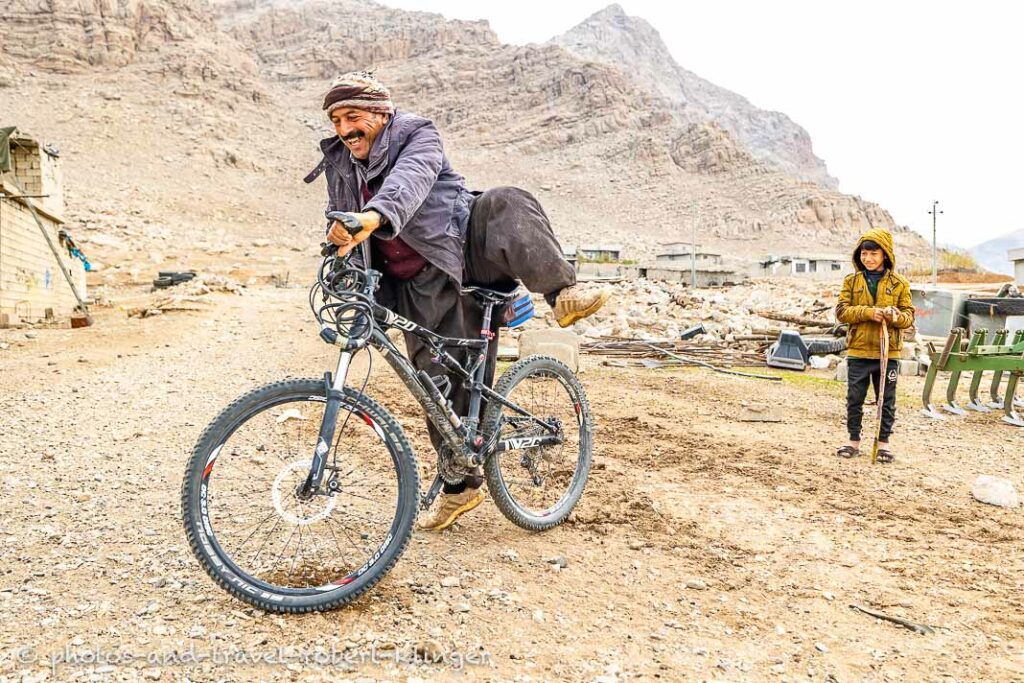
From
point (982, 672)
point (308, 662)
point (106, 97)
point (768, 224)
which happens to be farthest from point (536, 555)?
point (106, 97)

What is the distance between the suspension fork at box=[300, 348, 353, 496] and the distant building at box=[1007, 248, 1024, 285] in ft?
99.4

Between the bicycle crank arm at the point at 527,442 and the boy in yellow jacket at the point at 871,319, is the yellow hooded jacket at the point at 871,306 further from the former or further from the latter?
the bicycle crank arm at the point at 527,442

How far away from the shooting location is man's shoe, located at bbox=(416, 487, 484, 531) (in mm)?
3549

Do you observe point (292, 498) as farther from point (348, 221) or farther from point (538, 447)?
point (538, 447)

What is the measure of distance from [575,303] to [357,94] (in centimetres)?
138

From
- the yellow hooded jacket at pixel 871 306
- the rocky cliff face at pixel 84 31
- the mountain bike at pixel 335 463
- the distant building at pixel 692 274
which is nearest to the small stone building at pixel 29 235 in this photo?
the mountain bike at pixel 335 463

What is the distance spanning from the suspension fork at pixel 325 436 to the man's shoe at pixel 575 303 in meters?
1.20

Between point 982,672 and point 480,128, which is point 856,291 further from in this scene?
point 480,128

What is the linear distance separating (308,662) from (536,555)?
1336mm

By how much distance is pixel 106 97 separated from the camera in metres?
81.6

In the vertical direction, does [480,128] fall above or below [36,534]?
above

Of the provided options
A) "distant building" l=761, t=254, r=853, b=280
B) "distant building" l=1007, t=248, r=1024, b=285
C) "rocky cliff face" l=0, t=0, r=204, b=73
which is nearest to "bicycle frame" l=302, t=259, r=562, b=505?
"distant building" l=1007, t=248, r=1024, b=285

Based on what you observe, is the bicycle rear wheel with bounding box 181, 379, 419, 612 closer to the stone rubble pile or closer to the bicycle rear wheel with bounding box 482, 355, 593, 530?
the bicycle rear wheel with bounding box 482, 355, 593, 530

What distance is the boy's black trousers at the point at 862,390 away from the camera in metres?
5.59
